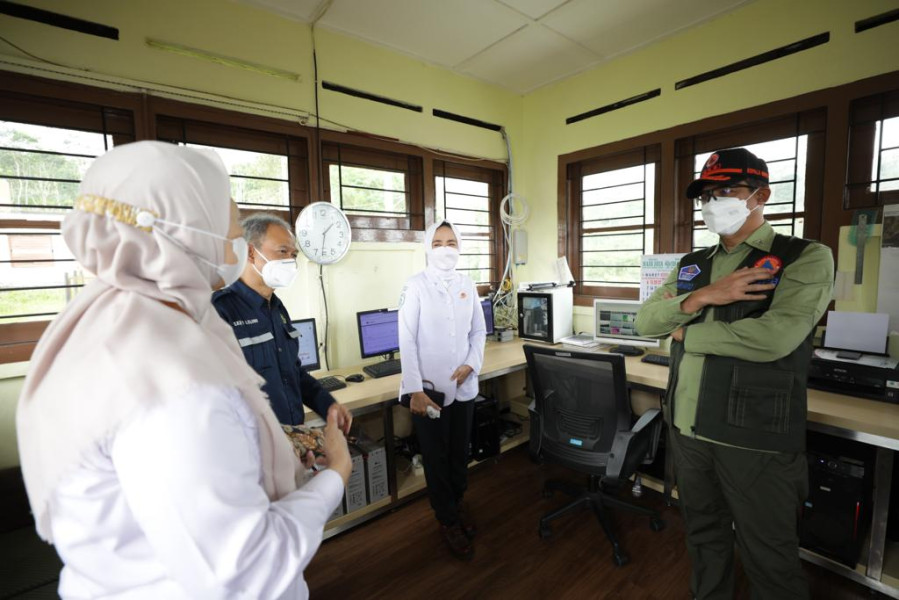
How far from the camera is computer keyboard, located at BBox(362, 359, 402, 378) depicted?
2.48m

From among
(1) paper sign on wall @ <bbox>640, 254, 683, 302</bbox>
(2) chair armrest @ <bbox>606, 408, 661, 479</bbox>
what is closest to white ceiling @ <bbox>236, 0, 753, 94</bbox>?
(1) paper sign on wall @ <bbox>640, 254, 683, 302</bbox>

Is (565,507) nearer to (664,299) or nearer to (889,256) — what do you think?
(664,299)

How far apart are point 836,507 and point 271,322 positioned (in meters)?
2.57

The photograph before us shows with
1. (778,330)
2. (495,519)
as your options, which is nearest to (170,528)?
(778,330)

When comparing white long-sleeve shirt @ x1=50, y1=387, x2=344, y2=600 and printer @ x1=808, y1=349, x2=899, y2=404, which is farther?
printer @ x1=808, y1=349, x2=899, y2=404

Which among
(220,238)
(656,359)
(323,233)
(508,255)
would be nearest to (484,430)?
(656,359)

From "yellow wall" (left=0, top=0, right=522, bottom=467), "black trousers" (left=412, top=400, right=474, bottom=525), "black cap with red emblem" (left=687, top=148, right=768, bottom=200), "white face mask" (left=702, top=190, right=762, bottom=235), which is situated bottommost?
"black trousers" (left=412, top=400, right=474, bottom=525)

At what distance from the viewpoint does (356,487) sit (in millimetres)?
2318

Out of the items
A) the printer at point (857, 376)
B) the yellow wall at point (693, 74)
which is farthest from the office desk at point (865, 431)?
the yellow wall at point (693, 74)

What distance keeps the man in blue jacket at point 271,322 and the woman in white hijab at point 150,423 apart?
713mm

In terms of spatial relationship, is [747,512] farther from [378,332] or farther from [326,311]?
[326,311]

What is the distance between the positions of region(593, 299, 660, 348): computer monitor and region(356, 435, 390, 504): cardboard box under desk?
177 cm

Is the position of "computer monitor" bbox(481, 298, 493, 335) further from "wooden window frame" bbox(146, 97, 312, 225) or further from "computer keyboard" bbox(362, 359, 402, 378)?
"wooden window frame" bbox(146, 97, 312, 225)

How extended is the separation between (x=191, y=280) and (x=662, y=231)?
9.82 ft
